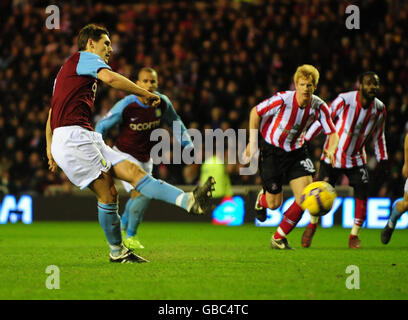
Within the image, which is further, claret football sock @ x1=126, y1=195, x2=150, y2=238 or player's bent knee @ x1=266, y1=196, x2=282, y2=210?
claret football sock @ x1=126, y1=195, x2=150, y2=238

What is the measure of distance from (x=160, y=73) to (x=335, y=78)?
3.95 meters

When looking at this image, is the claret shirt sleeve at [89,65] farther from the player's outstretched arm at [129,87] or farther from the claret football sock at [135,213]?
the claret football sock at [135,213]

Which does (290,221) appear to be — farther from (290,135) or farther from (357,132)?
(357,132)

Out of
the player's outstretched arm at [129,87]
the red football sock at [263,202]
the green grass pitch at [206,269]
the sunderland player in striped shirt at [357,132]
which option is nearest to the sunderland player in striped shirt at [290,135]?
the red football sock at [263,202]

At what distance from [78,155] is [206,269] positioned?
142 cm

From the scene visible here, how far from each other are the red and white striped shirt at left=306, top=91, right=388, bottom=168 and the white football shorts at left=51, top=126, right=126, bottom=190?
3.55 m

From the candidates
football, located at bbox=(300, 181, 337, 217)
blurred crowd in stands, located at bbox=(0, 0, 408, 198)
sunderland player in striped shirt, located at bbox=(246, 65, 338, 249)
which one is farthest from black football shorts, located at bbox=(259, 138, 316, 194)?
blurred crowd in stands, located at bbox=(0, 0, 408, 198)

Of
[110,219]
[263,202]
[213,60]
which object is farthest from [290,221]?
[213,60]

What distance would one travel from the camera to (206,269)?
5.92 metres

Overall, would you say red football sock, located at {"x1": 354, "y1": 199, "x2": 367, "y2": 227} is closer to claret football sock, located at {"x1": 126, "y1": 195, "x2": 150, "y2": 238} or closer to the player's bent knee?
the player's bent knee

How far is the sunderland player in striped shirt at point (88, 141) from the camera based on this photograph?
577 cm

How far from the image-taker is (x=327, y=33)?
14.7 metres

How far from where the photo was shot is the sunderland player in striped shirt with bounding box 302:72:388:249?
8.51 m
